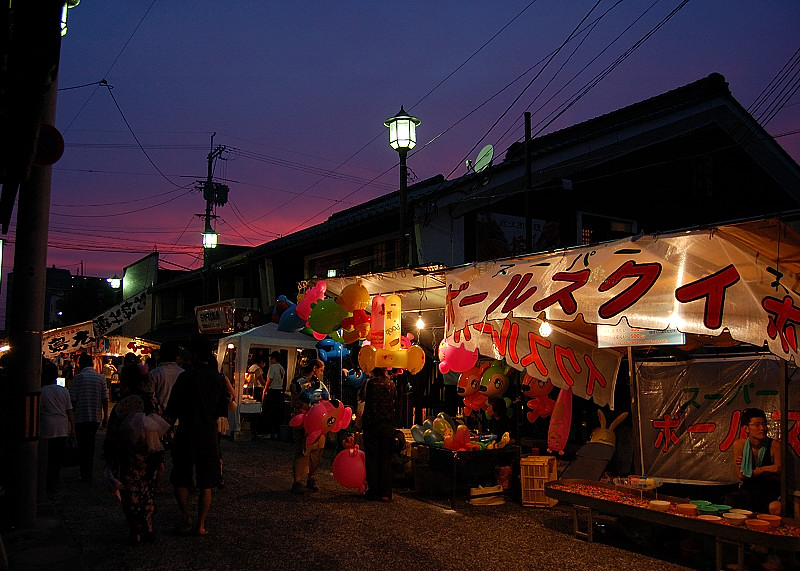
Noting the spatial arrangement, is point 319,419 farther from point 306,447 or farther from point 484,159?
point 484,159

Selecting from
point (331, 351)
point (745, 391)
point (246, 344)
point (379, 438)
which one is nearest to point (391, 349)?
point (379, 438)

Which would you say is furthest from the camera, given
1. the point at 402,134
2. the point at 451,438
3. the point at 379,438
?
the point at 402,134

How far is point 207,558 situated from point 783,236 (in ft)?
19.9

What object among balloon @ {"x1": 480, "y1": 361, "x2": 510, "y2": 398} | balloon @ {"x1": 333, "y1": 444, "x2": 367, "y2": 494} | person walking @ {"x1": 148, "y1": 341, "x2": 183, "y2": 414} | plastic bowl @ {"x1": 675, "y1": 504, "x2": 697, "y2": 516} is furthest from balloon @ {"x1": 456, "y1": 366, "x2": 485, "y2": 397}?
plastic bowl @ {"x1": 675, "y1": 504, "x2": 697, "y2": 516}

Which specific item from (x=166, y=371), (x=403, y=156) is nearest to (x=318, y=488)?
(x=166, y=371)

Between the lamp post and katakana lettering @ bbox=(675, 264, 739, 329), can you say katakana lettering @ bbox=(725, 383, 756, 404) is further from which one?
the lamp post

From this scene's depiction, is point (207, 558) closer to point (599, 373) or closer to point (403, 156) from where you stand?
point (599, 373)

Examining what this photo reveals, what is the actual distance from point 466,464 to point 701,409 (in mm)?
3276

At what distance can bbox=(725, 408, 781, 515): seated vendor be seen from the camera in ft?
22.4

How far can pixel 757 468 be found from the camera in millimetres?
6945

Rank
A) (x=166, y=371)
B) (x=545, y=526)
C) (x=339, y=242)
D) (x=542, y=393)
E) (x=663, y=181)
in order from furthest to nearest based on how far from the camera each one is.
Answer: (x=339, y=242) < (x=663, y=181) < (x=542, y=393) < (x=166, y=371) < (x=545, y=526)

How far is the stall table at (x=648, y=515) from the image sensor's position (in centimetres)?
567

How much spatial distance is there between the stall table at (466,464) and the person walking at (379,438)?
0.70 m

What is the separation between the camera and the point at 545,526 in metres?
8.01
